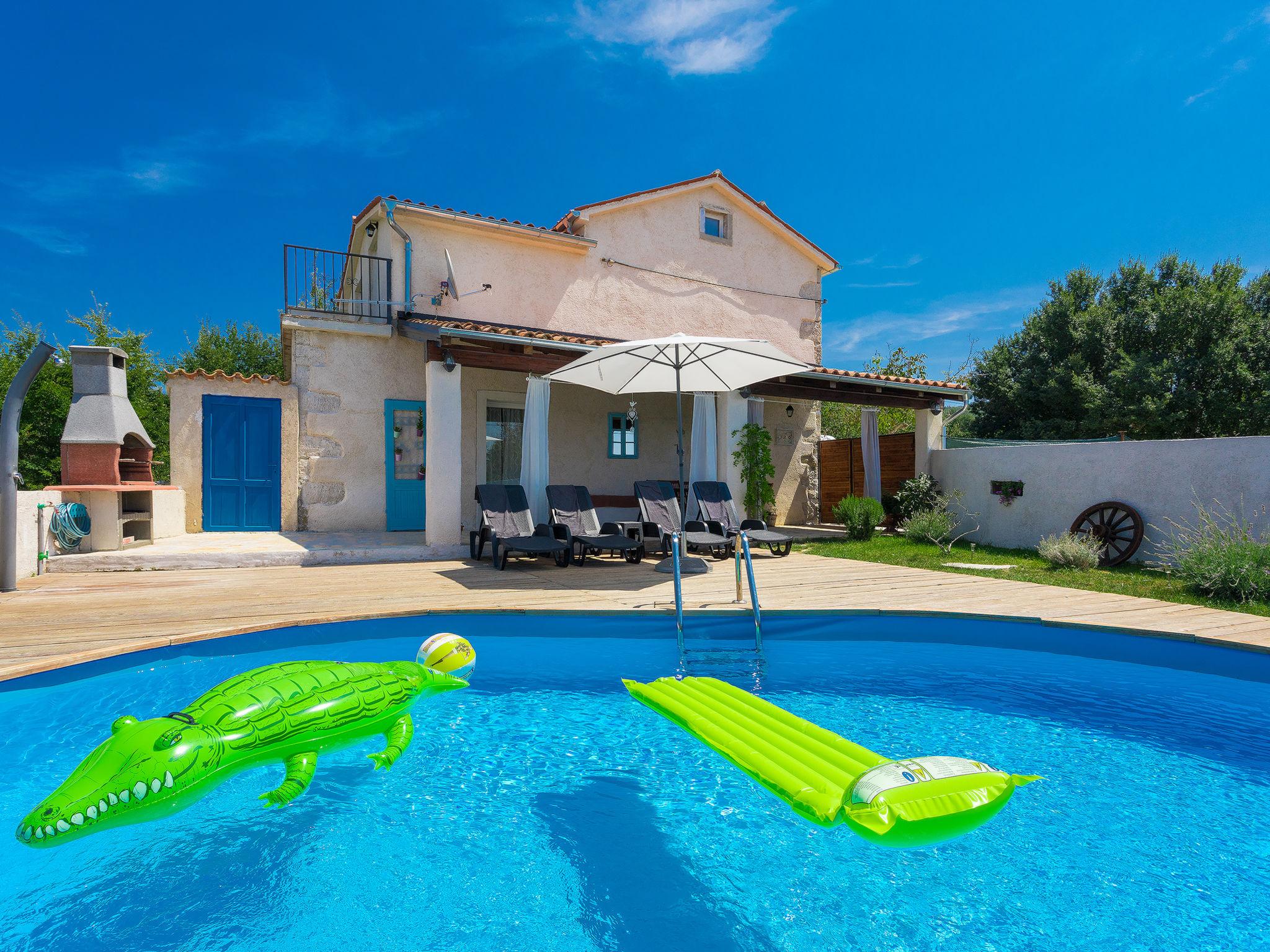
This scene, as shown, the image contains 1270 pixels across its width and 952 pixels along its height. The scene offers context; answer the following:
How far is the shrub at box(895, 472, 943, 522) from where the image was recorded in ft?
40.9

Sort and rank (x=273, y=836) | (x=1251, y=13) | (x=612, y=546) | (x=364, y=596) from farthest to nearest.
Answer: (x=1251, y=13) → (x=612, y=546) → (x=364, y=596) → (x=273, y=836)

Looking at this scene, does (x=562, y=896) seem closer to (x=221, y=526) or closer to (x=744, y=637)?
(x=744, y=637)

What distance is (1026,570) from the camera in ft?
28.2

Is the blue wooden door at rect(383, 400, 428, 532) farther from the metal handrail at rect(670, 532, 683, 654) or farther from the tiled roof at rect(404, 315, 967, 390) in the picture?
the metal handrail at rect(670, 532, 683, 654)

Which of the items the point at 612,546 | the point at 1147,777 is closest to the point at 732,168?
the point at 612,546

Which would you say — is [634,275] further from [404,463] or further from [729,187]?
[404,463]

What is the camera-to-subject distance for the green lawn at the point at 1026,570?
664 cm

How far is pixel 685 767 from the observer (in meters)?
3.49

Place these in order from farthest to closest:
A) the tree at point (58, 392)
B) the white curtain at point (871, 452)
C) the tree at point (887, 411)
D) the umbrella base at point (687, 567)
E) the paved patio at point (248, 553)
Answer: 1. the tree at point (887, 411)
2. the tree at point (58, 392)
3. the white curtain at point (871, 452)
4. the umbrella base at point (687, 567)
5. the paved patio at point (248, 553)

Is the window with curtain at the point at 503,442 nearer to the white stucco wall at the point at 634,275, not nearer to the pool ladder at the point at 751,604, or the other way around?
the white stucco wall at the point at 634,275

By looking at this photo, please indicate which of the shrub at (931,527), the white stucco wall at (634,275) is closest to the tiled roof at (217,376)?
the white stucco wall at (634,275)

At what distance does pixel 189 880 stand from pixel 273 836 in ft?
1.16

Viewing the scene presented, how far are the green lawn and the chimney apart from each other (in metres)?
9.96

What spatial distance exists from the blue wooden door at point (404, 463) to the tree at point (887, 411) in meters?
18.9
